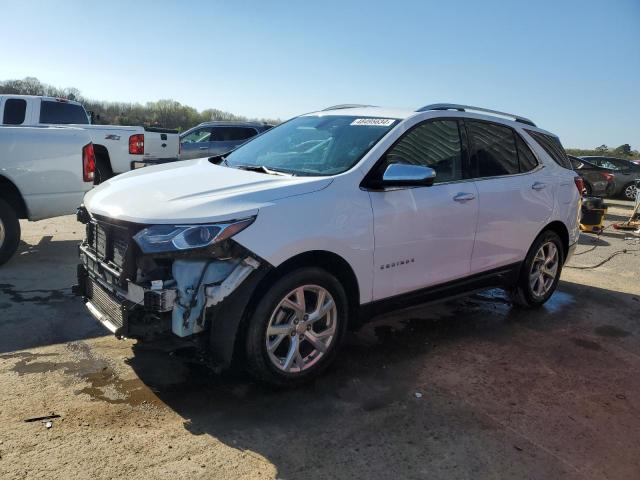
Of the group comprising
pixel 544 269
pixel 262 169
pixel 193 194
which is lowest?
pixel 544 269

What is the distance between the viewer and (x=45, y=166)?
20.8 feet

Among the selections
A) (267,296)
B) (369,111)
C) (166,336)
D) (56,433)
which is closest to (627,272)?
(369,111)

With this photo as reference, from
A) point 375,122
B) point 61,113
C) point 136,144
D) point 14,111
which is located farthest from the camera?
point 61,113

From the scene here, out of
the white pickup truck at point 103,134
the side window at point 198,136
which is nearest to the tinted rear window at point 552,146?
the white pickup truck at point 103,134

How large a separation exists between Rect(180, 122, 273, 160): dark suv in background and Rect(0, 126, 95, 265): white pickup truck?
8.80 meters

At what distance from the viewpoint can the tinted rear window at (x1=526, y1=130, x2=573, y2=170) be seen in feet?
18.1

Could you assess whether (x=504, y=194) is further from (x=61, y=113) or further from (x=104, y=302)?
(x=61, y=113)

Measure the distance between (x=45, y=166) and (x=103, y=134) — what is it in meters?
4.42

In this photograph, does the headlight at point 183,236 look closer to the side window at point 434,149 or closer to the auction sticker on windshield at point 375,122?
the side window at point 434,149

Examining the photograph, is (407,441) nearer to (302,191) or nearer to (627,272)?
(302,191)

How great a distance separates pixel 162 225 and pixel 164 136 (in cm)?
901

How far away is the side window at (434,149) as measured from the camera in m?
4.06

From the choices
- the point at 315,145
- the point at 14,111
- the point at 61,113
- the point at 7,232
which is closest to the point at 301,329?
the point at 315,145

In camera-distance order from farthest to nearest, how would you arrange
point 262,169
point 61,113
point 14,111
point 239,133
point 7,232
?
1. point 239,133
2. point 61,113
3. point 14,111
4. point 7,232
5. point 262,169
